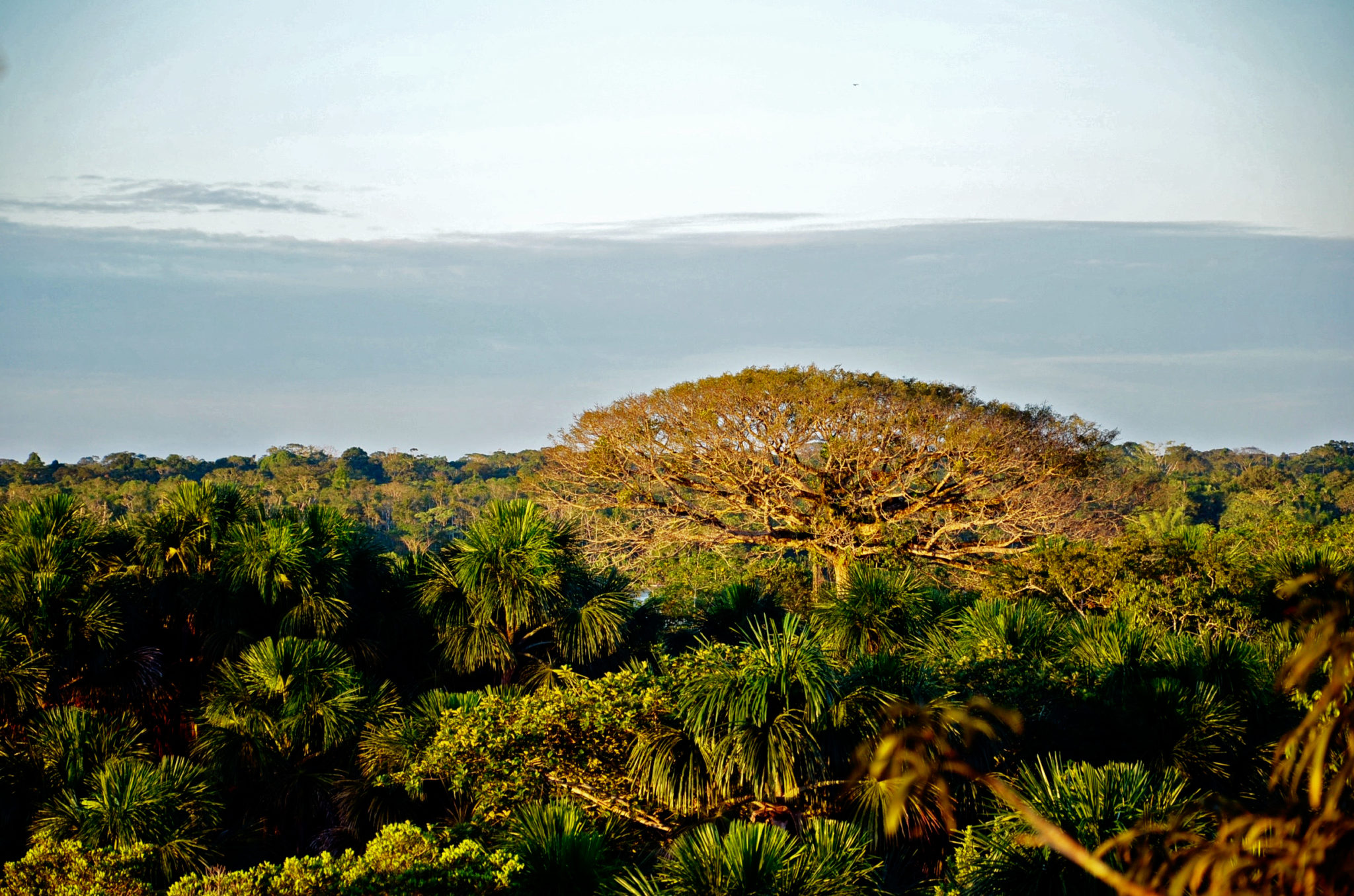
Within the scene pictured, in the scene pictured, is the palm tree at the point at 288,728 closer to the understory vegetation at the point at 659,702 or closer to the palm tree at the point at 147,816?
the understory vegetation at the point at 659,702

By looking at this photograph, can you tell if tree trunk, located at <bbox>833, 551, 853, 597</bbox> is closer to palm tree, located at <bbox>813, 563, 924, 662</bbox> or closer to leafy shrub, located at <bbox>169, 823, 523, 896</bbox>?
palm tree, located at <bbox>813, 563, 924, 662</bbox>

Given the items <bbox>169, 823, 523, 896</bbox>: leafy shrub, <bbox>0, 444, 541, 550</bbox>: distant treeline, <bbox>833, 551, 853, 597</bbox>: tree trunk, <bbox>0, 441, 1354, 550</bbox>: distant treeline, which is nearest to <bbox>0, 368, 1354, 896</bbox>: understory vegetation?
<bbox>169, 823, 523, 896</bbox>: leafy shrub

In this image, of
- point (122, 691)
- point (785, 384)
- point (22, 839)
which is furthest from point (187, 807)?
point (785, 384)

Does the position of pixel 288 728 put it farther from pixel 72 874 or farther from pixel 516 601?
pixel 72 874

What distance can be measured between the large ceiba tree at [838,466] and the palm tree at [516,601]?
778 cm

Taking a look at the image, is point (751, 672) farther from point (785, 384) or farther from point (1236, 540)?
point (1236, 540)

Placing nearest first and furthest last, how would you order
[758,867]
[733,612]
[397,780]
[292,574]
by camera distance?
1. [758,867]
2. [397,780]
3. [292,574]
4. [733,612]

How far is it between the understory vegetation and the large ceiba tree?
129 millimetres

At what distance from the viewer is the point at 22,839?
38.8 feet

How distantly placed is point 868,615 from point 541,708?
221 inches

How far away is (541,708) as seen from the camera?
444 inches

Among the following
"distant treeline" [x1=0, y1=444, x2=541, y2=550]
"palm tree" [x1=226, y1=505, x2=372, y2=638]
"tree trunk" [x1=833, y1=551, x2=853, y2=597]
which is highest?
"palm tree" [x1=226, y1=505, x2=372, y2=638]

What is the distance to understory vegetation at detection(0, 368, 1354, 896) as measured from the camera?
7836mm

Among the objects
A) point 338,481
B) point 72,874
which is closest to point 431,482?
point 338,481
